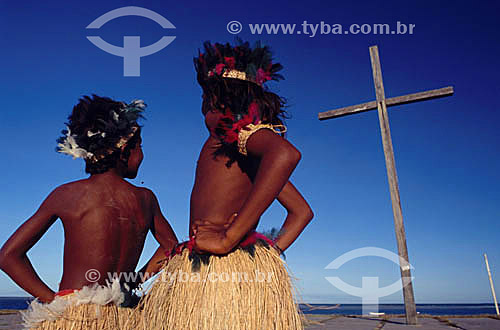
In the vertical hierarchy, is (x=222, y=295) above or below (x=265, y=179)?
below

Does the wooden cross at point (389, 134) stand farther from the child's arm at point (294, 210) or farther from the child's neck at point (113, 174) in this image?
the child's neck at point (113, 174)

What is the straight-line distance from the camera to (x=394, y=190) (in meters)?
6.72

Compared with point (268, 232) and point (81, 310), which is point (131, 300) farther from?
point (268, 232)

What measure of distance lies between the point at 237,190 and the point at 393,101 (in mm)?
5684

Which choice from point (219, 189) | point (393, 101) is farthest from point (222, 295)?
point (393, 101)

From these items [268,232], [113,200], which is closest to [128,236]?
[113,200]

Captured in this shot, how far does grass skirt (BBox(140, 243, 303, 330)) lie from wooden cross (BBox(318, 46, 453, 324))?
5121mm

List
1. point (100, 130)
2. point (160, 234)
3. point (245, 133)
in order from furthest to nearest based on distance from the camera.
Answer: point (160, 234), point (100, 130), point (245, 133)

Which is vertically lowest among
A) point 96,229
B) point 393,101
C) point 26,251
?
point 26,251

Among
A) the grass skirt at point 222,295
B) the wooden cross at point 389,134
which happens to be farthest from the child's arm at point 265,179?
the wooden cross at point 389,134

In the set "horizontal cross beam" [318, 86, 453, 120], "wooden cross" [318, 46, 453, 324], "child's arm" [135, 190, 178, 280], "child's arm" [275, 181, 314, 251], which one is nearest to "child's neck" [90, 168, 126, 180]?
"child's arm" [135, 190, 178, 280]

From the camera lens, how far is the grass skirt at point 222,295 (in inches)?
68.2

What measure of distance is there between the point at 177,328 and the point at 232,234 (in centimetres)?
47

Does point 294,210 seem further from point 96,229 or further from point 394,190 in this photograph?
point 394,190
